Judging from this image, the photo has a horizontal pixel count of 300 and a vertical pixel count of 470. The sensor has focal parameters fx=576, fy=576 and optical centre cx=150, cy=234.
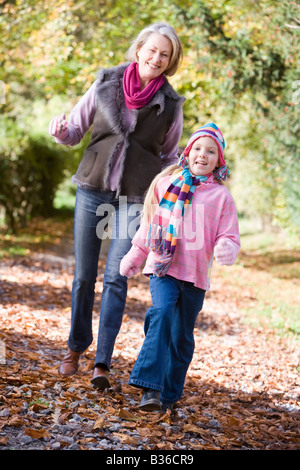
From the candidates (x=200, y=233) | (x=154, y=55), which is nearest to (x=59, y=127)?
(x=154, y=55)

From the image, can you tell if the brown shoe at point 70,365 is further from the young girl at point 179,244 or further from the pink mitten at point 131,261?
the pink mitten at point 131,261

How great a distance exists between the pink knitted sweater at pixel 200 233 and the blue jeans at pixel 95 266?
34 cm

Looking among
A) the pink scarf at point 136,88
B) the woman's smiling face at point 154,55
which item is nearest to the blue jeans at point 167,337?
the pink scarf at point 136,88

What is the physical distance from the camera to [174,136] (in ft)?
12.8

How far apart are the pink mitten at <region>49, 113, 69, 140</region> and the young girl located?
75 cm

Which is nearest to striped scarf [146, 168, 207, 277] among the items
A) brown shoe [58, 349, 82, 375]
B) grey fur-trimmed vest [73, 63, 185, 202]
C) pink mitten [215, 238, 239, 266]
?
pink mitten [215, 238, 239, 266]

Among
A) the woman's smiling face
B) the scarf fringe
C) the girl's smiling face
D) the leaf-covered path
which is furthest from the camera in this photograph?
Answer: the woman's smiling face

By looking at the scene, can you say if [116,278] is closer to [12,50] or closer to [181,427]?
[181,427]

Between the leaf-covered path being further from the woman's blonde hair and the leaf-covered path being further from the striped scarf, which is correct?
the woman's blonde hair

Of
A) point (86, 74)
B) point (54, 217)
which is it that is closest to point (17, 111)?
point (54, 217)

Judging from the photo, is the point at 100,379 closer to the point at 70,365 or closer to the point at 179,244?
the point at 70,365

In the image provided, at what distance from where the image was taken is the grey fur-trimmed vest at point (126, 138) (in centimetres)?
370

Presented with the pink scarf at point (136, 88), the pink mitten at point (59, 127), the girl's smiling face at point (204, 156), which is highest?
the pink scarf at point (136, 88)

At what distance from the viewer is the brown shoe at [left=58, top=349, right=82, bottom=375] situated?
157 inches
